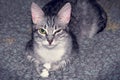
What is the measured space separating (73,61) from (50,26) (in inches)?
18.7

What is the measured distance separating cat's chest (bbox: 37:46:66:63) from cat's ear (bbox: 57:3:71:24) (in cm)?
22

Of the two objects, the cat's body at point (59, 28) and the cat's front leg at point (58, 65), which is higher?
the cat's body at point (59, 28)

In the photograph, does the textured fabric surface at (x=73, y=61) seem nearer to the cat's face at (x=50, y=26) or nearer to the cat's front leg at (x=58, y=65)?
the cat's front leg at (x=58, y=65)

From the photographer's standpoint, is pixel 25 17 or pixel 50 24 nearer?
pixel 50 24

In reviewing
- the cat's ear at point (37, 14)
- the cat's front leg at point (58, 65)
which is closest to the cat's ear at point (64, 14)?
the cat's ear at point (37, 14)

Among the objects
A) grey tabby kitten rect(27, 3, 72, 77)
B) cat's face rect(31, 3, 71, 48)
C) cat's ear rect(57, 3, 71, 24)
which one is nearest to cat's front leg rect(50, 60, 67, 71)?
grey tabby kitten rect(27, 3, 72, 77)

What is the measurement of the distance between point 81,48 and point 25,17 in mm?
772

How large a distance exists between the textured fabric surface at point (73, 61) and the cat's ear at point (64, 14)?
43cm

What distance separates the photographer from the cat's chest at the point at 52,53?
246 cm

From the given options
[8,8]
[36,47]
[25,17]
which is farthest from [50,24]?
[8,8]

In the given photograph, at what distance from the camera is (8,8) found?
3.40 meters

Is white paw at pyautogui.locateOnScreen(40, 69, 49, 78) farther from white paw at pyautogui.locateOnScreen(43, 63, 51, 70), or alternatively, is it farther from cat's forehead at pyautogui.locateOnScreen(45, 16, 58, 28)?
cat's forehead at pyautogui.locateOnScreen(45, 16, 58, 28)

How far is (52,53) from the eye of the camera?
8.13ft

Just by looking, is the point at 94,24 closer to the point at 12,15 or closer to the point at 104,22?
Answer: the point at 104,22
